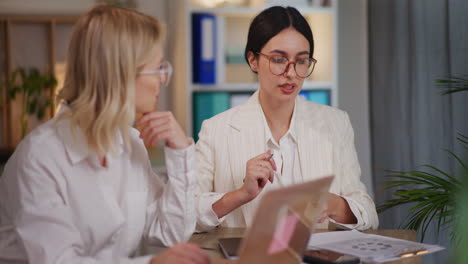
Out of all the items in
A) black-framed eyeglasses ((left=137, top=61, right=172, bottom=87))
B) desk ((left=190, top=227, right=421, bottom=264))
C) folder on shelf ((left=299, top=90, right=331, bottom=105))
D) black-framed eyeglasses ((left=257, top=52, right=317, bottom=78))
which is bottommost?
desk ((left=190, top=227, right=421, bottom=264))

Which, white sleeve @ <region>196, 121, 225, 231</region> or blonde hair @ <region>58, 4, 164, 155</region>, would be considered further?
white sleeve @ <region>196, 121, 225, 231</region>

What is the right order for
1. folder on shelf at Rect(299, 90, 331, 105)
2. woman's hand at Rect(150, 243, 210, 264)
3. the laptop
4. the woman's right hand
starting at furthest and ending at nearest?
folder on shelf at Rect(299, 90, 331, 105)
the woman's right hand
woman's hand at Rect(150, 243, 210, 264)
the laptop

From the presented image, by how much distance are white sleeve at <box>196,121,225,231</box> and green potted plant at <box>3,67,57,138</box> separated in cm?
199

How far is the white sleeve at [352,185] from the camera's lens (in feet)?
5.88

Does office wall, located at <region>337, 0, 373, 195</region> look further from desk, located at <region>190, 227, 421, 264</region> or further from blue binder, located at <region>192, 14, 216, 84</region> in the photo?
desk, located at <region>190, 227, 421, 264</region>

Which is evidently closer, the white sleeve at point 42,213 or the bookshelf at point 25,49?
the white sleeve at point 42,213

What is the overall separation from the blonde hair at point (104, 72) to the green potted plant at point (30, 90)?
2.53 metres

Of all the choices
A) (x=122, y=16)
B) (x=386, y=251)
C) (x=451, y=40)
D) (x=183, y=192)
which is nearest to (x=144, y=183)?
(x=183, y=192)

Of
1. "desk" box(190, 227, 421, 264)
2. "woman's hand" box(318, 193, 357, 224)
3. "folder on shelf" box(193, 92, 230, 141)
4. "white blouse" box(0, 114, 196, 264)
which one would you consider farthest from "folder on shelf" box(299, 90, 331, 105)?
"white blouse" box(0, 114, 196, 264)

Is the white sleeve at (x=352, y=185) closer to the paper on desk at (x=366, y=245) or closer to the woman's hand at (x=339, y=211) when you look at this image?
the woman's hand at (x=339, y=211)

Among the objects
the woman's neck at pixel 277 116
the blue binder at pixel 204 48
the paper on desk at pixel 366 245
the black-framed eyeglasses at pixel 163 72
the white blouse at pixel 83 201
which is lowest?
the paper on desk at pixel 366 245

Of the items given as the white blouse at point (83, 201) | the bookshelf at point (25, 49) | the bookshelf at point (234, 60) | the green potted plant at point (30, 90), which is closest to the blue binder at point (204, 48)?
the bookshelf at point (234, 60)

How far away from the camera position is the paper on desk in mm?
1363

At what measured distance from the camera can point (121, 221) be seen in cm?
136
